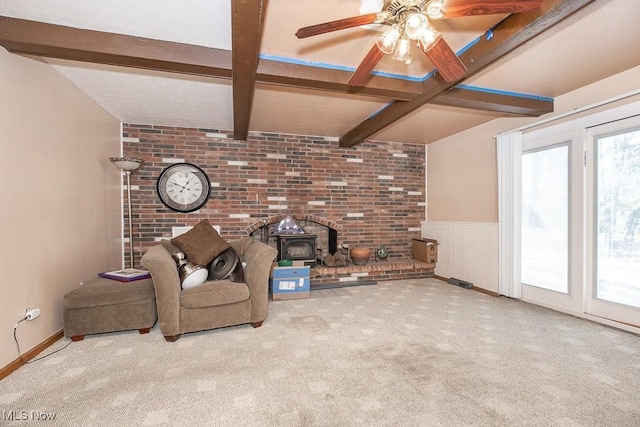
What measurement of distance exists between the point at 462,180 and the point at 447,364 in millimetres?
3052

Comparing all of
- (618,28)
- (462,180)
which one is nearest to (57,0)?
(618,28)

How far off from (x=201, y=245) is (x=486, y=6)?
2.85m

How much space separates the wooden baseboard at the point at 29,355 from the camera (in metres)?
1.88

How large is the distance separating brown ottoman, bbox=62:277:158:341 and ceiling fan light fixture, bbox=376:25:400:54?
264cm

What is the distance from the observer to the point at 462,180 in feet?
14.1

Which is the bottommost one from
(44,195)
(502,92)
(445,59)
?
(44,195)

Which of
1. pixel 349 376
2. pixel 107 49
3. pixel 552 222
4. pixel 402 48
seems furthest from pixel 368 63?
pixel 552 222

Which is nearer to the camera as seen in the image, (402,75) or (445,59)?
(445,59)

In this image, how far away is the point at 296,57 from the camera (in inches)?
87.7

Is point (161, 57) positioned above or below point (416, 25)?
above

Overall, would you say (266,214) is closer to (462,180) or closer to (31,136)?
(31,136)

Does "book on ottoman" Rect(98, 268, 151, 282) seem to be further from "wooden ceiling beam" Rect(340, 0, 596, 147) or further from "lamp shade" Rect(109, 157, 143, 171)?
"wooden ceiling beam" Rect(340, 0, 596, 147)

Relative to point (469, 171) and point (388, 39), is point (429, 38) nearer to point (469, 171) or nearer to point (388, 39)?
point (388, 39)

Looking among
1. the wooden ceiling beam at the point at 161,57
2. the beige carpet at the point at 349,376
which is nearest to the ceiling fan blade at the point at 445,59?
the wooden ceiling beam at the point at 161,57
